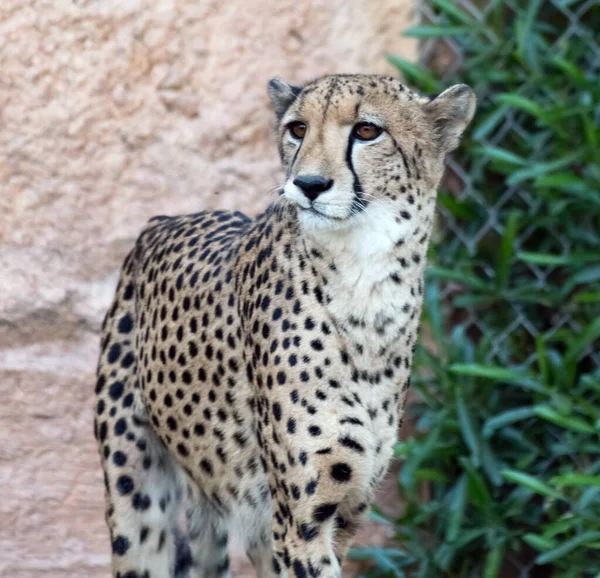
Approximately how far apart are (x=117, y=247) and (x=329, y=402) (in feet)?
3.98

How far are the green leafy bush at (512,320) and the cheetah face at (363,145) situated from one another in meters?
0.99

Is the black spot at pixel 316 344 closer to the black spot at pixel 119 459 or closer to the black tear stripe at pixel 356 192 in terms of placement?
the black tear stripe at pixel 356 192

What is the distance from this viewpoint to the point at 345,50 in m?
3.27

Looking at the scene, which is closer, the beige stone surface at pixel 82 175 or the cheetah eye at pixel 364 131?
the cheetah eye at pixel 364 131

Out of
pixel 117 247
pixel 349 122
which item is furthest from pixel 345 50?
pixel 349 122

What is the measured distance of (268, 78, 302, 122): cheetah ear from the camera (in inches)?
86.9

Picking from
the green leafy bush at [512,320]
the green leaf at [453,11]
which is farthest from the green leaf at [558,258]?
the green leaf at [453,11]

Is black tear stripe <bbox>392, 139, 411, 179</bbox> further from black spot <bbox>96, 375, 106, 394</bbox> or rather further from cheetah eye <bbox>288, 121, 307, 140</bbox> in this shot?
black spot <bbox>96, 375, 106, 394</bbox>

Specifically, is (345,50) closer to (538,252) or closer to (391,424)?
(538,252)

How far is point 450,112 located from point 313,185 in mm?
363

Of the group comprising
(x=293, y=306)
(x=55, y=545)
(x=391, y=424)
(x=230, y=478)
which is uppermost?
(x=293, y=306)

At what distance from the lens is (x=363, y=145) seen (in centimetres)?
203

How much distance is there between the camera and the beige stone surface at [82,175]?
10.00 ft

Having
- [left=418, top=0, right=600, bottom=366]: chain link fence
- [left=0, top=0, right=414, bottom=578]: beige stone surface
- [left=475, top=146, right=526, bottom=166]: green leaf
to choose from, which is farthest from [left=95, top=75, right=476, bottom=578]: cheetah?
[left=418, top=0, right=600, bottom=366]: chain link fence
